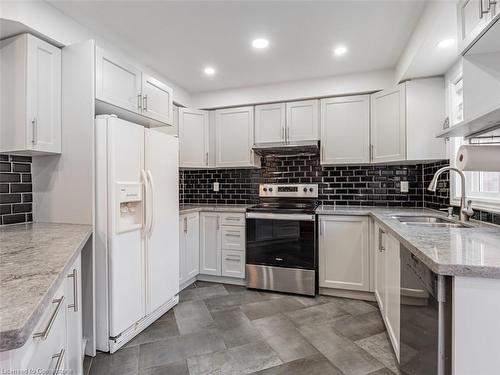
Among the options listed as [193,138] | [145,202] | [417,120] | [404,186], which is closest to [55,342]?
[145,202]

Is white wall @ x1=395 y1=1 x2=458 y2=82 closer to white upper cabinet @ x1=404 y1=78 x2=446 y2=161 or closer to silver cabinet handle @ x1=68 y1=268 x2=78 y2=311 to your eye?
white upper cabinet @ x1=404 y1=78 x2=446 y2=161

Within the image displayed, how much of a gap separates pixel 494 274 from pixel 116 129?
209cm

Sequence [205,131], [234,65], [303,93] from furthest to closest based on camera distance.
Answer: [205,131] < [303,93] < [234,65]

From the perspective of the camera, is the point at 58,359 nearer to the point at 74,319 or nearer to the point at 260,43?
the point at 74,319

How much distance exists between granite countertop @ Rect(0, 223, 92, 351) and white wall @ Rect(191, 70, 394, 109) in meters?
2.30

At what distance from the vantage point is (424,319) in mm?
1124

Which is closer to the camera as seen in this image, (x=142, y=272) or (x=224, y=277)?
(x=142, y=272)

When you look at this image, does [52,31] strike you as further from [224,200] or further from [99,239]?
[224,200]

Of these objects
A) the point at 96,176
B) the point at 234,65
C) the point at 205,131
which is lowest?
the point at 96,176

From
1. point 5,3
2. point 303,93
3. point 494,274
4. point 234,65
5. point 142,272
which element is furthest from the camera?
point 303,93

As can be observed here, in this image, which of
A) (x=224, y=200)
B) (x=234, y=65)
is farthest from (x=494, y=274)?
(x=224, y=200)

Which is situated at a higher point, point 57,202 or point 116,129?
point 116,129

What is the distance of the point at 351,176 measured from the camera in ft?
10.6

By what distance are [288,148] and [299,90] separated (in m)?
0.69
